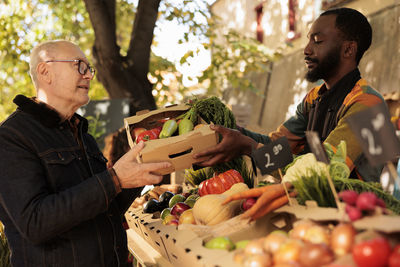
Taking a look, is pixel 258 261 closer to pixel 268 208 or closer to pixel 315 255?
pixel 315 255

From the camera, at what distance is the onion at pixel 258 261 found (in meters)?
1.21

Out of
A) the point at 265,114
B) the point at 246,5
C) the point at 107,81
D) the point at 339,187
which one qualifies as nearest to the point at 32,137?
the point at 339,187

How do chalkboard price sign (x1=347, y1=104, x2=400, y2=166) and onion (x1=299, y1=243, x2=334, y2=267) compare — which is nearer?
onion (x1=299, y1=243, x2=334, y2=267)

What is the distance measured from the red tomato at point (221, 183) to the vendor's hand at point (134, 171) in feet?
1.50

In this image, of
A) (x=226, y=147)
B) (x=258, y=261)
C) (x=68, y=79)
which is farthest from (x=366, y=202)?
(x=68, y=79)

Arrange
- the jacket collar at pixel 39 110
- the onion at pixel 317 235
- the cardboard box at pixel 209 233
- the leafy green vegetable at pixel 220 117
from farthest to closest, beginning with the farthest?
the leafy green vegetable at pixel 220 117 → the jacket collar at pixel 39 110 → the cardboard box at pixel 209 233 → the onion at pixel 317 235

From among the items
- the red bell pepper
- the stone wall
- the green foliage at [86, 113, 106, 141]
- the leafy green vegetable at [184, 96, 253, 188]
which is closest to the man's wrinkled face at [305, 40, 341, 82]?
the leafy green vegetable at [184, 96, 253, 188]

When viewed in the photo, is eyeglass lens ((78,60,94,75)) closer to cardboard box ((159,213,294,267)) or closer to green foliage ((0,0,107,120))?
cardboard box ((159,213,294,267))

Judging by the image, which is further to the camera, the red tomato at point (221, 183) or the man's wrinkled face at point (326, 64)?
the man's wrinkled face at point (326, 64)

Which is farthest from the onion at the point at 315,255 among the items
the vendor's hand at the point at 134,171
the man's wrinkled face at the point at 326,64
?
the man's wrinkled face at the point at 326,64

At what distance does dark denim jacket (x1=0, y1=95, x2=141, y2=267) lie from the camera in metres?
1.67

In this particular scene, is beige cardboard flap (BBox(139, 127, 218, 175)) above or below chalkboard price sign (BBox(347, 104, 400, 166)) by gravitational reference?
below

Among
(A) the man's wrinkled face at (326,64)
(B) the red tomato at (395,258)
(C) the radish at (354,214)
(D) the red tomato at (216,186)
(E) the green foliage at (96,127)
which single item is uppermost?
(A) the man's wrinkled face at (326,64)

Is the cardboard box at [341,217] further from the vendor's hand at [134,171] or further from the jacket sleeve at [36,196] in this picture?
the jacket sleeve at [36,196]
